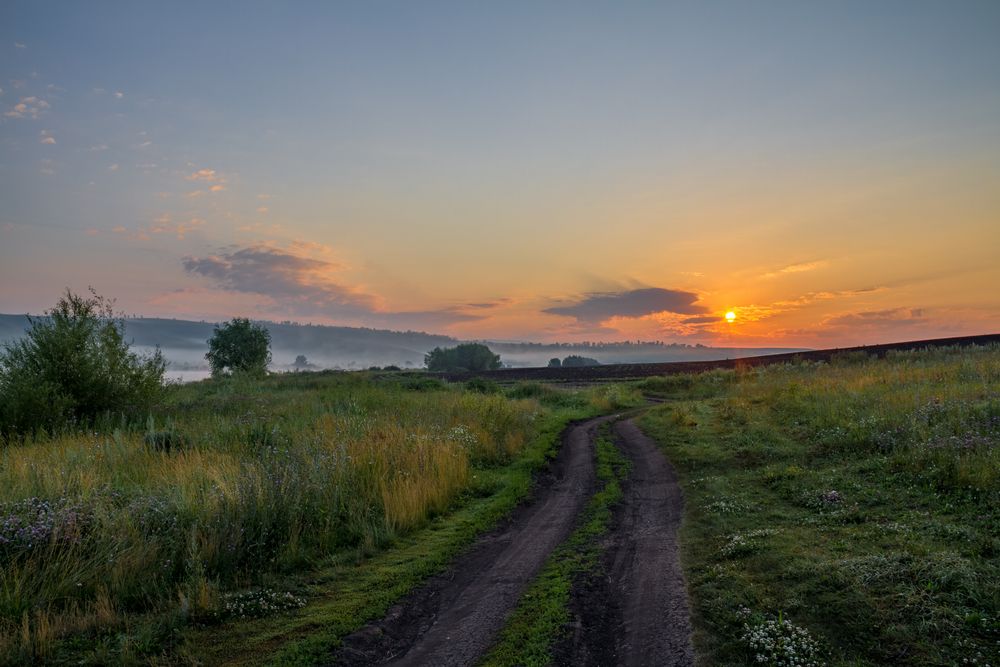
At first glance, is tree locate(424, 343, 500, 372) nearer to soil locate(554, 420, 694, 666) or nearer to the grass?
the grass

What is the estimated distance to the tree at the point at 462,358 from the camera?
136 meters

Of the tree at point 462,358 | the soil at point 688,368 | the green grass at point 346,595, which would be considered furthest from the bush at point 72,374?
the tree at point 462,358

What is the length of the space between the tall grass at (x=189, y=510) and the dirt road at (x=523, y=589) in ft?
7.26

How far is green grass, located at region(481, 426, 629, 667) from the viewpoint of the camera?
590 centimetres

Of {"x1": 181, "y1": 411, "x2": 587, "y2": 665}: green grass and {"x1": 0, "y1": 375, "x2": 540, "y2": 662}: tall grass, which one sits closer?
{"x1": 181, "y1": 411, "x2": 587, "y2": 665}: green grass

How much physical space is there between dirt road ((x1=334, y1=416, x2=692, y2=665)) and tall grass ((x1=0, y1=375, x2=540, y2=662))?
7.26 feet

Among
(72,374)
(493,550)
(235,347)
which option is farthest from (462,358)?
(493,550)

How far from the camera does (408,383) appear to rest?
39000 millimetres

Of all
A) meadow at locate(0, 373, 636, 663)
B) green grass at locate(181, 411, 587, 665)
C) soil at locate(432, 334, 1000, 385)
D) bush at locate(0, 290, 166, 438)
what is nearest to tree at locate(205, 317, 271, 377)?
soil at locate(432, 334, 1000, 385)

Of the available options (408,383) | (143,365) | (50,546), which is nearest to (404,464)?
(50,546)

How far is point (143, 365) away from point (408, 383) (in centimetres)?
1902

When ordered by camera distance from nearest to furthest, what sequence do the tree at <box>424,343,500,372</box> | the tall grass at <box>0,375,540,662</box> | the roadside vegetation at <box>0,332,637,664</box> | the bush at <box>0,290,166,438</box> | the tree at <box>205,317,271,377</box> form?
the roadside vegetation at <box>0,332,637,664</box> < the tall grass at <box>0,375,540,662</box> < the bush at <box>0,290,166,438</box> < the tree at <box>205,317,271,377</box> < the tree at <box>424,343,500,372</box>

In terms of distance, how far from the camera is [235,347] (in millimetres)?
68688

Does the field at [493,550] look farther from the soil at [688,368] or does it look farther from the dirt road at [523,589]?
the soil at [688,368]
